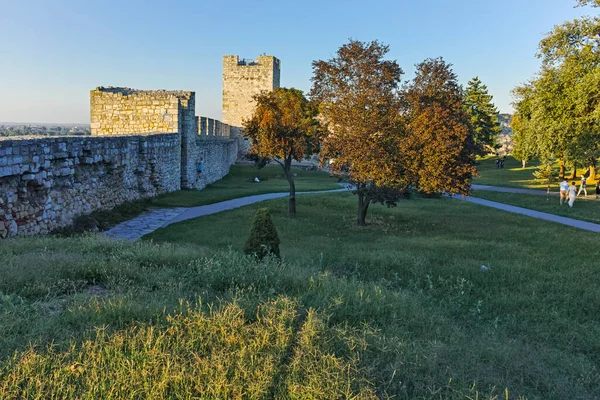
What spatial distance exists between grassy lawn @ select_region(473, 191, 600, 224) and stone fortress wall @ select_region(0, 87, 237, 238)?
15820 mm

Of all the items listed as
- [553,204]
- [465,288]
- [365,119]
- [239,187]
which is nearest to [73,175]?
[365,119]

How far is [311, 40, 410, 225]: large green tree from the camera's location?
1189cm

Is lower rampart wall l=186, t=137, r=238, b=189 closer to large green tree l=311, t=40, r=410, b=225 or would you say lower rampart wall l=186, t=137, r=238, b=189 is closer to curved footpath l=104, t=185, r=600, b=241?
curved footpath l=104, t=185, r=600, b=241

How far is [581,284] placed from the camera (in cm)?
742

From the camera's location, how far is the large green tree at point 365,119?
39.0 ft

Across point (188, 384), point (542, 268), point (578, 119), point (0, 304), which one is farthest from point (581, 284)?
point (578, 119)

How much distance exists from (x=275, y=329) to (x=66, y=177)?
8650mm

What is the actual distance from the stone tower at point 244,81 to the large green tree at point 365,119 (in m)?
29.5

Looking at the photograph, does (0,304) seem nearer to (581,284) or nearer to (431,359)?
(431,359)

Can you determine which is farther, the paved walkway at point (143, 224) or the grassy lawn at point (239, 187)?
the grassy lawn at point (239, 187)

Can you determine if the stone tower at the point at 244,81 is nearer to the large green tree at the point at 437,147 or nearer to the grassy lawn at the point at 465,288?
the grassy lawn at the point at 465,288

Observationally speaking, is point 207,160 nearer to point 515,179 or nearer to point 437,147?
point 437,147

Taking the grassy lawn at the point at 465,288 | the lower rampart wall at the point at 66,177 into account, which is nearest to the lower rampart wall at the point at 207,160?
the lower rampart wall at the point at 66,177

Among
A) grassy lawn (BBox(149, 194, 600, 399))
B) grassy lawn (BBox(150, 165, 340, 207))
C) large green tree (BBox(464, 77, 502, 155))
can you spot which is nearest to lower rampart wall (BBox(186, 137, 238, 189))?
grassy lawn (BBox(150, 165, 340, 207))
